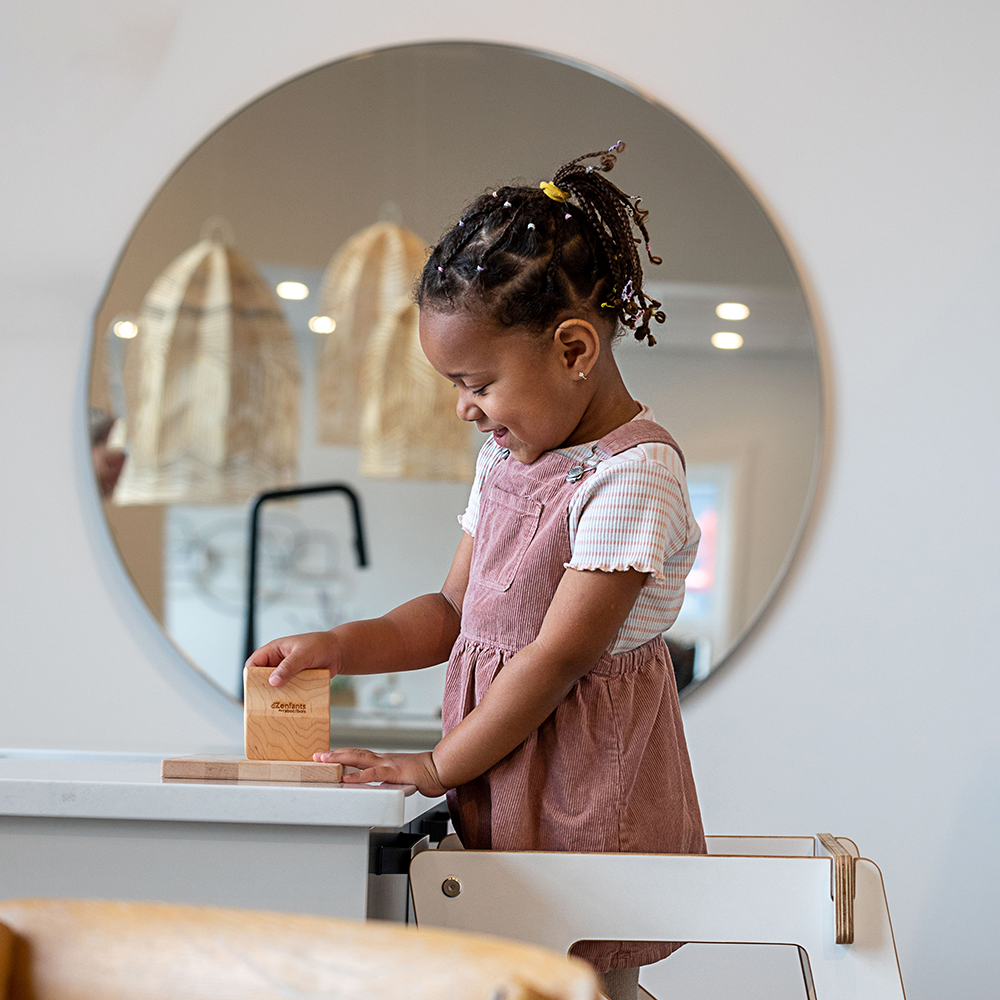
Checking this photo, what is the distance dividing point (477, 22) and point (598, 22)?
0.17 meters

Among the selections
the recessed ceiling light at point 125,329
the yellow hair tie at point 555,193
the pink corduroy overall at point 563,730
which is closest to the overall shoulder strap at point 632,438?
the pink corduroy overall at point 563,730

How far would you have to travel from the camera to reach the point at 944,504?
1.44 metres

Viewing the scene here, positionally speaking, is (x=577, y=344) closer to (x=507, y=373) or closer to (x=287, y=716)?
(x=507, y=373)

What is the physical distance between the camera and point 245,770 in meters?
0.62

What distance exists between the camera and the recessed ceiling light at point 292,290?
145 cm

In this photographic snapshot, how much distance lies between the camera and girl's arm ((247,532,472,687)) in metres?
0.77

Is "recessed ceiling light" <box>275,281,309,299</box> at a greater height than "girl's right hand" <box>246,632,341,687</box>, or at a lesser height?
greater

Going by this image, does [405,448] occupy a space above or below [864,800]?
above

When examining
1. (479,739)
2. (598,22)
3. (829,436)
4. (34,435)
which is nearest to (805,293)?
(829,436)

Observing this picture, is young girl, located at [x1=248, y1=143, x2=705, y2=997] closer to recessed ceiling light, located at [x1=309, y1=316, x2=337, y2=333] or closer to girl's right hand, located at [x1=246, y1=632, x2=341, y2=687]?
girl's right hand, located at [x1=246, y1=632, x2=341, y2=687]

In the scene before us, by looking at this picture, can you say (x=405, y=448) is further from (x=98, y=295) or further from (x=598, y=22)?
(x=598, y=22)

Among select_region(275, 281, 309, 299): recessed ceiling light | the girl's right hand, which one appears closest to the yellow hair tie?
the girl's right hand

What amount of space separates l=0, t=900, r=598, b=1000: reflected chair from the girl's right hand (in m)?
0.38

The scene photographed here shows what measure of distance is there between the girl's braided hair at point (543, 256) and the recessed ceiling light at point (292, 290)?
2.19 feet
